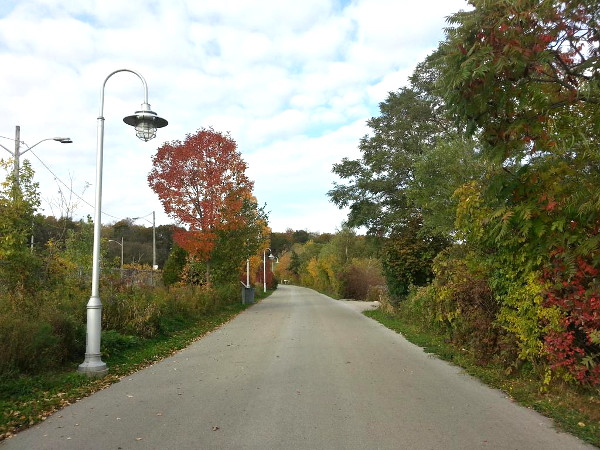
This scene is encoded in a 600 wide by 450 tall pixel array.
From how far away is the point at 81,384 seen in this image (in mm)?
7461

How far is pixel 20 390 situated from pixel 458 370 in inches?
283

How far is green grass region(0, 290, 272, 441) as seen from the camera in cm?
576

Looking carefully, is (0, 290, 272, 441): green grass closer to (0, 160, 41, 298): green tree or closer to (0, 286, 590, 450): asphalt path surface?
(0, 286, 590, 450): asphalt path surface

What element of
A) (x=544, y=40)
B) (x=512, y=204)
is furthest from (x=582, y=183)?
(x=544, y=40)

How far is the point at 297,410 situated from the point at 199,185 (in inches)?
731

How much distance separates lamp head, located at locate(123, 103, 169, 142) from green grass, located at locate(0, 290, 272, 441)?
4298 mm

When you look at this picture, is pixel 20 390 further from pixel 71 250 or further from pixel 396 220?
pixel 396 220

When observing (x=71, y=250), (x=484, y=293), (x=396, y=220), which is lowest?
(x=484, y=293)

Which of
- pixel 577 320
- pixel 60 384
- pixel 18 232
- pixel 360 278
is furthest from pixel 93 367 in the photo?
pixel 360 278

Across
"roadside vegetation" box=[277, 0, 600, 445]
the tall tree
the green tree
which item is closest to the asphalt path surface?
"roadside vegetation" box=[277, 0, 600, 445]

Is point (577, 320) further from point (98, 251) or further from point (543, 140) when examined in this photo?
point (98, 251)

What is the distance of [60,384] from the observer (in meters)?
7.29

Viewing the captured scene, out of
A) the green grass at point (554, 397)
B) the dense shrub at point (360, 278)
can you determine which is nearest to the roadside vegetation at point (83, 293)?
the green grass at point (554, 397)

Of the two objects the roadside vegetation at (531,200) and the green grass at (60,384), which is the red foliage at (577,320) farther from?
the green grass at (60,384)
